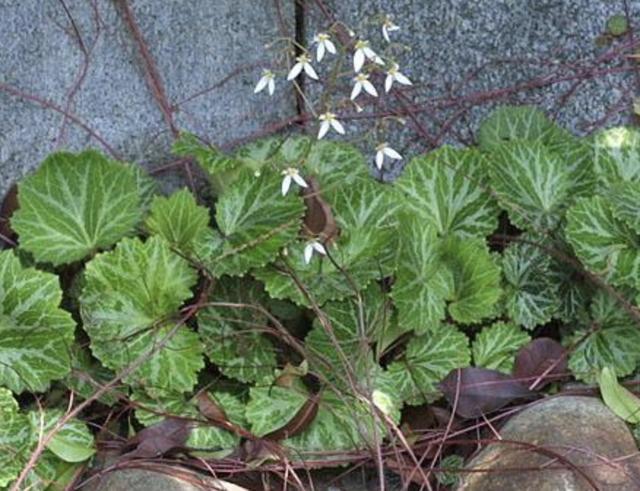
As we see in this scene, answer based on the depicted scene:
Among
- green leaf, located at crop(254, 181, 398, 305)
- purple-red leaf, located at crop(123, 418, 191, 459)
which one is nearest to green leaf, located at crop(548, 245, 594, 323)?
green leaf, located at crop(254, 181, 398, 305)

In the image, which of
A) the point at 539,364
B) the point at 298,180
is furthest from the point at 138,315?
the point at 539,364

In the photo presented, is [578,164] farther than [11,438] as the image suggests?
Yes

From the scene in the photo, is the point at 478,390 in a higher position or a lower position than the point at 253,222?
lower

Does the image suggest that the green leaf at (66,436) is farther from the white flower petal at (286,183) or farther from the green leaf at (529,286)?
the green leaf at (529,286)

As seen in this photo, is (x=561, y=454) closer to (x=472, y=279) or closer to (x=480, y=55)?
(x=472, y=279)

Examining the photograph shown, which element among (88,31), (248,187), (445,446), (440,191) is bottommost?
(445,446)

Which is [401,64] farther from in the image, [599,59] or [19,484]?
[19,484]

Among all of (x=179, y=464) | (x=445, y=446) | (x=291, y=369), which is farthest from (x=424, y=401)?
(x=179, y=464)

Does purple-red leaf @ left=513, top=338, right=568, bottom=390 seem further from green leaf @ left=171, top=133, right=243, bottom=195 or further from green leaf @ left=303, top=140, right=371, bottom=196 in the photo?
green leaf @ left=171, top=133, right=243, bottom=195
